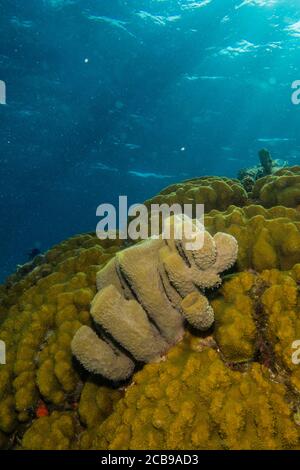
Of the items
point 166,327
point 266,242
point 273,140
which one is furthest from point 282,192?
point 273,140

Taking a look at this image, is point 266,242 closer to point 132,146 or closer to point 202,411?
point 202,411

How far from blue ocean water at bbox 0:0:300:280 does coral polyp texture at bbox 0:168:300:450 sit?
1880 cm

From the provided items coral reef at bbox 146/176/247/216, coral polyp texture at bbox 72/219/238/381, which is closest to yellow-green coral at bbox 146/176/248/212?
coral reef at bbox 146/176/247/216

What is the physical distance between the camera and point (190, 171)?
39938mm

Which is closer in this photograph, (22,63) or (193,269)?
(193,269)

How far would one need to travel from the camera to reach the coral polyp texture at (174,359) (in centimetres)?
232

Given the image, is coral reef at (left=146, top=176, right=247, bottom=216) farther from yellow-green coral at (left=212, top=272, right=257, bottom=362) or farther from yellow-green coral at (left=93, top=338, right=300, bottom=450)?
yellow-green coral at (left=93, top=338, right=300, bottom=450)

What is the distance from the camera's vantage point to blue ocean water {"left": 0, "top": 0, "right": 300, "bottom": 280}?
1870cm

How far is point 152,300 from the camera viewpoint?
8.44ft

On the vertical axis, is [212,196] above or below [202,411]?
above

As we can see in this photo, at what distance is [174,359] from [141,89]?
83.1 ft
